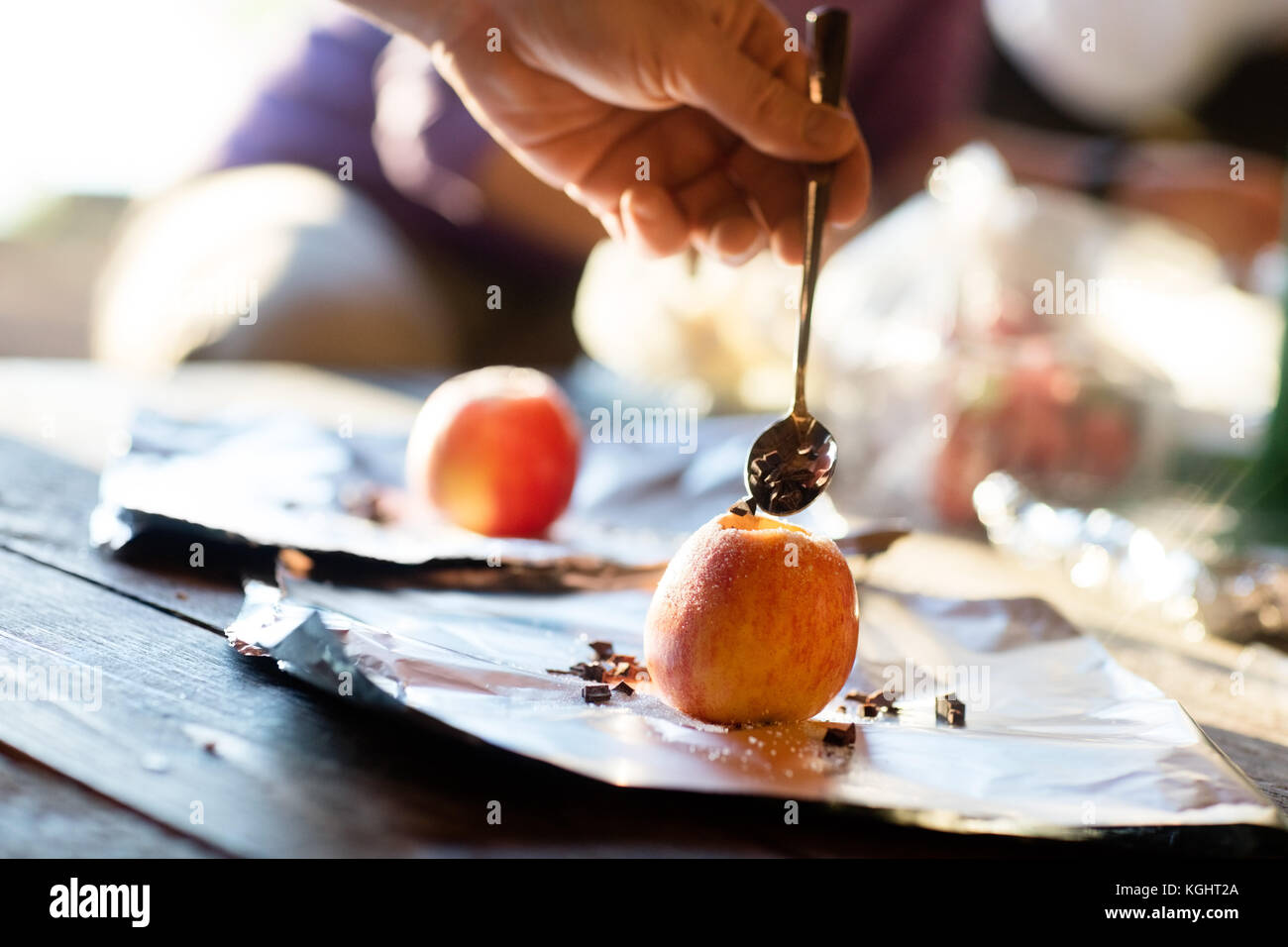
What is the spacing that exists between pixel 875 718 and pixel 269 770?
1.02ft

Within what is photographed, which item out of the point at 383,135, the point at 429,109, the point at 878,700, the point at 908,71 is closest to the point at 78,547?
the point at 878,700

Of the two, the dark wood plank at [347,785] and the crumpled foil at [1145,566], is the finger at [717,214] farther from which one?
the dark wood plank at [347,785]

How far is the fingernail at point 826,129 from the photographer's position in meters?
0.84

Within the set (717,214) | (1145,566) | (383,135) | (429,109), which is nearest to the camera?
(1145,566)

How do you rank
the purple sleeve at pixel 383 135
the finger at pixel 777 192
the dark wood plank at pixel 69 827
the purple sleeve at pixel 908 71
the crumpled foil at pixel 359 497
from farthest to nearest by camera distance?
the purple sleeve at pixel 908 71
the purple sleeve at pixel 383 135
the finger at pixel 777 192
the crumpled foil at pixel 359 497
the dark wood plank at pixel 69 827

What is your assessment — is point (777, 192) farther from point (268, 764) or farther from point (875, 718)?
point (268, 764)

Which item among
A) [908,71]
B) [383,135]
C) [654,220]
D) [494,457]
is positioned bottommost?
[494,457]

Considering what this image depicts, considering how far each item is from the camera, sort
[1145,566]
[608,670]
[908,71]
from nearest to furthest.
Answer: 1. [608,670]
2. [1145,566]
3. [908,71]

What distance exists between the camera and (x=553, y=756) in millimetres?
502

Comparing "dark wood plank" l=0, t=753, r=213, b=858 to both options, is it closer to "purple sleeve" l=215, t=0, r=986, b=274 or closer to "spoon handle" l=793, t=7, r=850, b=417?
"spoon handle" l=793, t=7, r=850, b=417

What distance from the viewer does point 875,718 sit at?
0.64 meters

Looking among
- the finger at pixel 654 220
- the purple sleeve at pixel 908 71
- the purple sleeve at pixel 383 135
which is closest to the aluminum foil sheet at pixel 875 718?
the finger at pixel 654 220

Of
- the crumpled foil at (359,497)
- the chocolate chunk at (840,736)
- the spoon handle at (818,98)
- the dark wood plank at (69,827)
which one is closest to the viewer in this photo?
the dark wood plank at (69,827)
